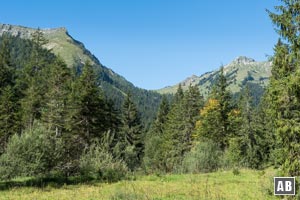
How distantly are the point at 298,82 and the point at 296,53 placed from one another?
1414 millimetres

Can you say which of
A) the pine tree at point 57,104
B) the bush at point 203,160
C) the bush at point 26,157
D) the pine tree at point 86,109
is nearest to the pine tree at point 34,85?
the pine tree at point 57,104

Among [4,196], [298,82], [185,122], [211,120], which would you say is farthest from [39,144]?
[185,122]

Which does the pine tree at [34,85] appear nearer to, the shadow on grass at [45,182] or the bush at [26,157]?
the bush at [26,157]

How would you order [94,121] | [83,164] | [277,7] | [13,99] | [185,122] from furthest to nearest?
[185,122], [13,99], [94,121], [83,164], [277,7]

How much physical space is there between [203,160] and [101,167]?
12.9 m

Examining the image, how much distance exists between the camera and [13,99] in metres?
57.3

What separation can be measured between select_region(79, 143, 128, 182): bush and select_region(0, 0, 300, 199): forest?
8 centimetres

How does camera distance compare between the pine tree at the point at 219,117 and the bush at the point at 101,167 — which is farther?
the pine tree at the point at 219,117

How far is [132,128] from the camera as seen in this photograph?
2783 inches

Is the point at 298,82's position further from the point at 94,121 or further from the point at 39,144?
the point at 94,121

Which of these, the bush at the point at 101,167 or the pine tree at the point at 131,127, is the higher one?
the pine tree at the point at 131,127

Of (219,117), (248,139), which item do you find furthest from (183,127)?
(248,139)

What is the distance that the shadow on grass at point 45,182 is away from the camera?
1894 centimetres

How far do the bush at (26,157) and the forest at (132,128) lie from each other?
62 millimetres
